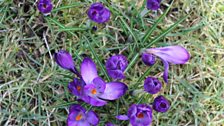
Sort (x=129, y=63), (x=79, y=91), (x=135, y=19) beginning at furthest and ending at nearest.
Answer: (x=135, y=19), (x=129, y=63), (x=79, y=91)

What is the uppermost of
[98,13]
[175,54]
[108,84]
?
[98,13]

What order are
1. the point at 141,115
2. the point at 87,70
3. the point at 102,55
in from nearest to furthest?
1. the point at 141,115
2. the point at 87,70
3. the point at 102,55

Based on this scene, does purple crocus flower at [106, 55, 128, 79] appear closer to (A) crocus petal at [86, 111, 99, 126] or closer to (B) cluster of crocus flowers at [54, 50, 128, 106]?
(B) cluster of crocus flowers at [54, 50, 128, 106]

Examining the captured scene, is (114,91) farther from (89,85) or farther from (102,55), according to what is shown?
(102,55)

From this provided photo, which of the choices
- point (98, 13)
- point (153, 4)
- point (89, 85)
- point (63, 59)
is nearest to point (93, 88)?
point (89, 85)

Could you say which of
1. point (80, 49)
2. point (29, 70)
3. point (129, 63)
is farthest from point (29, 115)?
point (129, 63)

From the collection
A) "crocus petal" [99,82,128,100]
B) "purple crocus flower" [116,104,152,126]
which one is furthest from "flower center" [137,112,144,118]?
"crocus petal" [99,82,128,100]

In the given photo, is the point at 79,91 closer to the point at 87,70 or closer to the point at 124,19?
the point at 87,70
